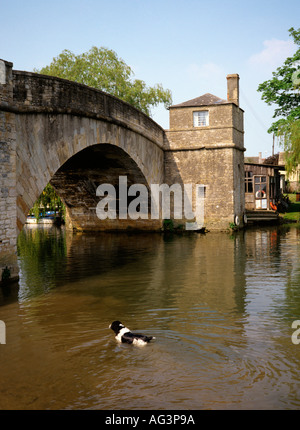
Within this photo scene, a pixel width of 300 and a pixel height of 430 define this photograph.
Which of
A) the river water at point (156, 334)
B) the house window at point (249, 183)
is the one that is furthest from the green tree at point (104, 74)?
the river water at point (156, 334)

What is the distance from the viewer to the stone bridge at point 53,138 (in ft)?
29.3

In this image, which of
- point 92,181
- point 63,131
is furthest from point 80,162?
point 63,131

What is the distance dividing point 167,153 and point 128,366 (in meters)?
16.1

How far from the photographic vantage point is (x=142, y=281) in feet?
31.2

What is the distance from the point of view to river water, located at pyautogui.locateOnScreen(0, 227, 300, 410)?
171 inches

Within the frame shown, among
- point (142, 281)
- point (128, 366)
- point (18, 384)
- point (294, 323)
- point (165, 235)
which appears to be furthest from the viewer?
point (165, 235)

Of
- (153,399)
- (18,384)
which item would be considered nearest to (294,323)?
(153,399)

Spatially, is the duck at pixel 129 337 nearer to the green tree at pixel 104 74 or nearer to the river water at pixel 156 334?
the river water at pixel 156 334

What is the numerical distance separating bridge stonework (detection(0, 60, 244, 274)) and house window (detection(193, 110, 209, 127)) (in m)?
0.30

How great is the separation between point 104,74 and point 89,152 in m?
15.1

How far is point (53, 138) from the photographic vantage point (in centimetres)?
1055

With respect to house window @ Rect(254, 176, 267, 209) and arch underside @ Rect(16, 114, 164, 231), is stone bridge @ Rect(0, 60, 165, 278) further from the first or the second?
house window @ Rect(254, 176, 267, 209)

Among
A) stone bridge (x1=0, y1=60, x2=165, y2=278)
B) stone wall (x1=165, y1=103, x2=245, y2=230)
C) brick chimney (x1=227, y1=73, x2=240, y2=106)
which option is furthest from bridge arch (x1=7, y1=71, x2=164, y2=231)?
brick chimney (x1=227, y1=73, x2=240, y2=106)
